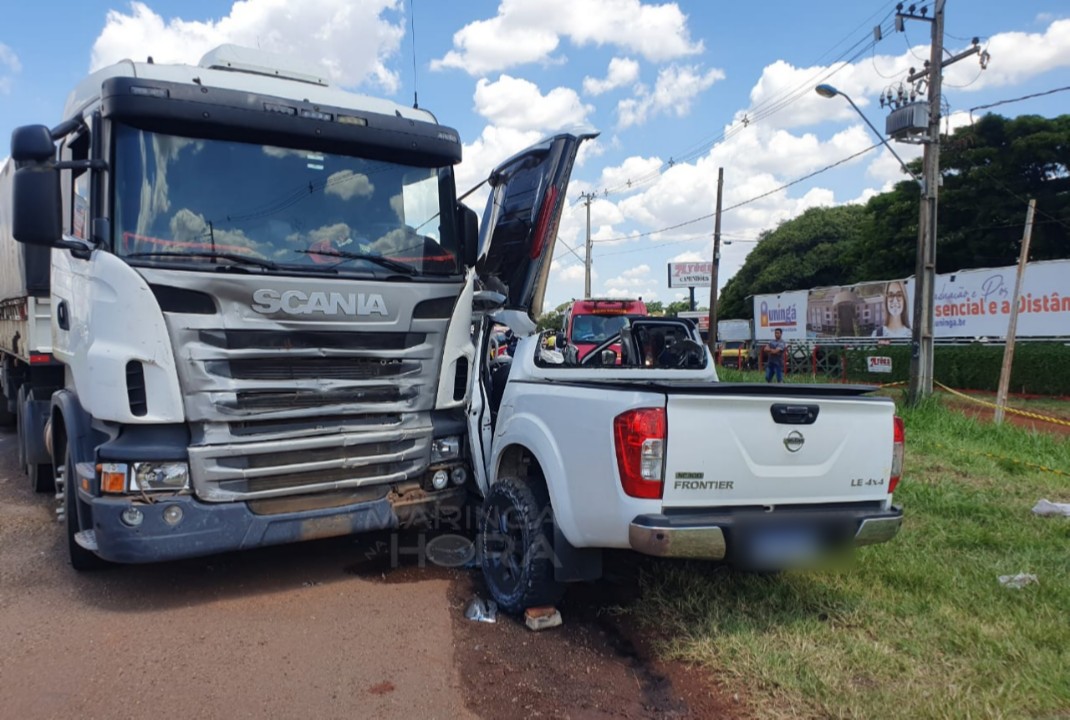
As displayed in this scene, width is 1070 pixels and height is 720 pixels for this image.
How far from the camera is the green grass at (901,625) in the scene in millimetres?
3344

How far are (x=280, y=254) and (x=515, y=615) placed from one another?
8.48 feet

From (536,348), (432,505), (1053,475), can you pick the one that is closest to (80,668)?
(432,505)

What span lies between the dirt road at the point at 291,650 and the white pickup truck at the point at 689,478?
0.48 meters

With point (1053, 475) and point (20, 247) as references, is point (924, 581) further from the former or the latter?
point (20, 247)

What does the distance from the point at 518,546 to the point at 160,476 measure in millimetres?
2074

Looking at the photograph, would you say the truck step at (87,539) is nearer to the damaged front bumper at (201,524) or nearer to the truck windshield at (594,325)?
the damaged front bumper at (201,524)

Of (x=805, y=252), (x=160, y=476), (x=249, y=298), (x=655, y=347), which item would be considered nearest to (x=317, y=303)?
(x=249, y=298)

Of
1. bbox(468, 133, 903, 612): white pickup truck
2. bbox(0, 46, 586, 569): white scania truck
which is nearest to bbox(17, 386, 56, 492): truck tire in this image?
bbox(0, 46, 586, 569): white scania truck

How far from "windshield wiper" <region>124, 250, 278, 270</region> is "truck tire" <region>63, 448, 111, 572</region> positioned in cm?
150

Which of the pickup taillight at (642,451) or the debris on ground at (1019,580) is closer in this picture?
the pickup taillight at (642,451)

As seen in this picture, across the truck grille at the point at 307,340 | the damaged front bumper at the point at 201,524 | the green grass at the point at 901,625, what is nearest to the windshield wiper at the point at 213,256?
the truck grille at the point at 307,340

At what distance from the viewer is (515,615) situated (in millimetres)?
4449

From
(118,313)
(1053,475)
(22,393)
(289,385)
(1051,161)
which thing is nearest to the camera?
(118,313)

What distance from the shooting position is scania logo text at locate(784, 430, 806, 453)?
381 cm
